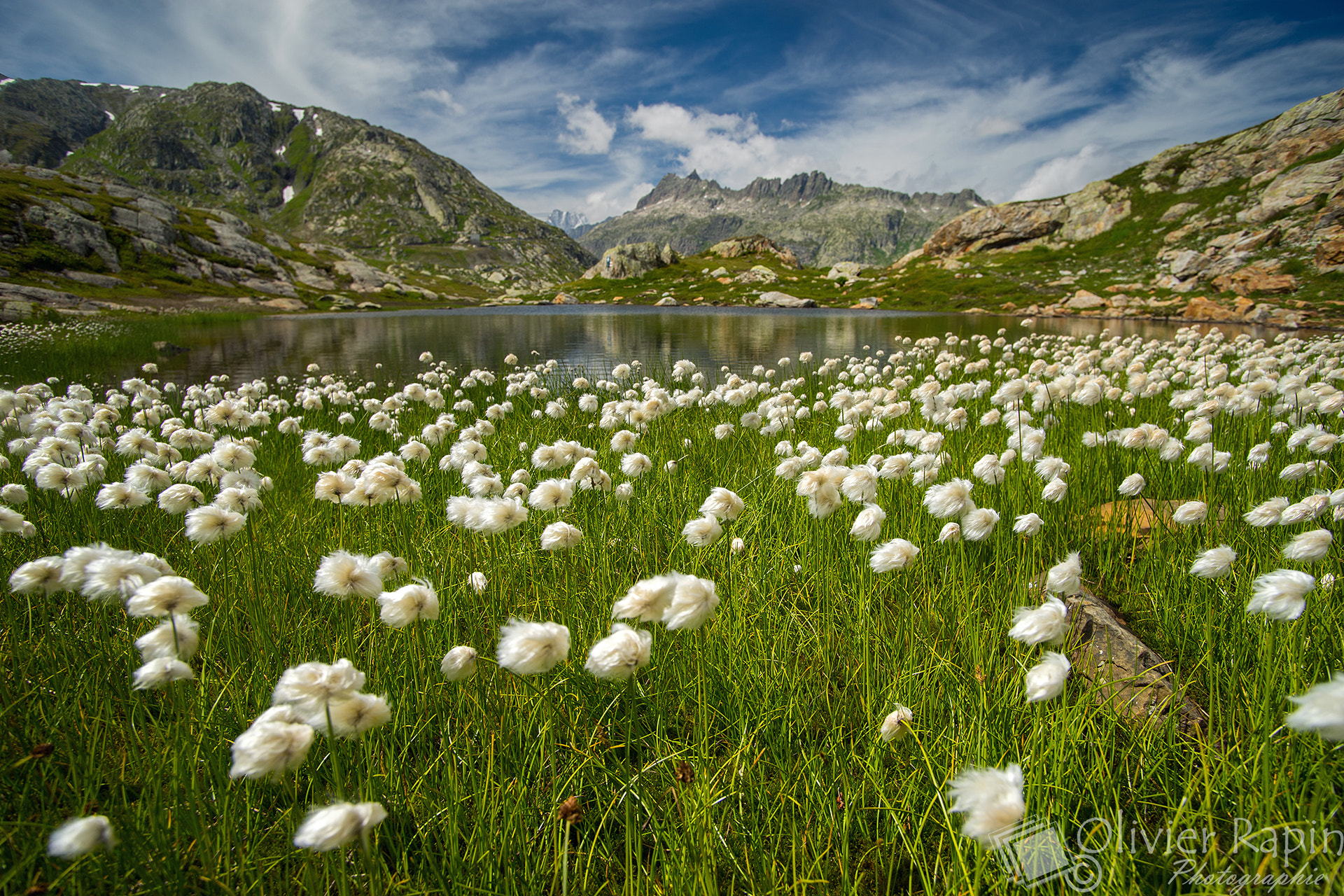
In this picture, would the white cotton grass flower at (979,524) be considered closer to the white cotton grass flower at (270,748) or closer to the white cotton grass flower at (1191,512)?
the white cotton grass flower at (1191,512)

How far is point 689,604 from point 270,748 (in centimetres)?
122

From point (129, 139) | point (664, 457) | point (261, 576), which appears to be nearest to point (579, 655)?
point (261, 576)

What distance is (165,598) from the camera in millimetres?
1917

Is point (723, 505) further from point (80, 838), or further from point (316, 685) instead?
point (80, 838)

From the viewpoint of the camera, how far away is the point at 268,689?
2.63 metres

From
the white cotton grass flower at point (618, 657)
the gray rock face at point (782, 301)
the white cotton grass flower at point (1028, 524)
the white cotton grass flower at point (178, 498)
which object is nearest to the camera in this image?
the white cotton grass flower at point (618, 657)

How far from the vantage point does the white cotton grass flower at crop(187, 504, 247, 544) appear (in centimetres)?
297

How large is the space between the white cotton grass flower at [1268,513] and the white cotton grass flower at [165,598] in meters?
5.12

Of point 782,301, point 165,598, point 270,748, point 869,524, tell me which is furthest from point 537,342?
point 782,301

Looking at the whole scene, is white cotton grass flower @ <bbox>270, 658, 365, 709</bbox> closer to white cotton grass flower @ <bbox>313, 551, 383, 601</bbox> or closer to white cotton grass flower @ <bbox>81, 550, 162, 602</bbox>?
white cotton grass flower @ <bbox>313, 551, 383, 601</bbox>

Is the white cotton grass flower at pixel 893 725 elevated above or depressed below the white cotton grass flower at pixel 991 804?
below

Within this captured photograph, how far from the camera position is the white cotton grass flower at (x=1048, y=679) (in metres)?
1.80

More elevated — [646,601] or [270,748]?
[646,601]

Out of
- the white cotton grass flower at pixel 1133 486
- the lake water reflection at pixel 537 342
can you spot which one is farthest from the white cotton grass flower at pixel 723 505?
the lake water reflection at pixel 537 342
